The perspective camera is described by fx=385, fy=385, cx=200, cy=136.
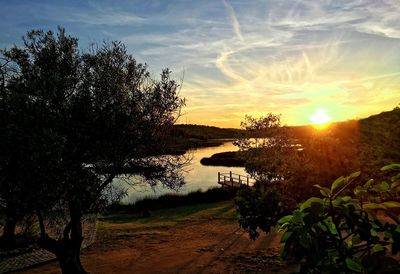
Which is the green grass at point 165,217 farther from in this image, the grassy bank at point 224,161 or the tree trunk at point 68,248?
the grassy bank at point 224,161

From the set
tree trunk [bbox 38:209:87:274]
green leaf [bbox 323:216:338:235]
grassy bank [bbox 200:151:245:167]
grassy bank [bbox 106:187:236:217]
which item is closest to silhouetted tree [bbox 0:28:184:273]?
tree trunk [bbox 38:209:87:274]

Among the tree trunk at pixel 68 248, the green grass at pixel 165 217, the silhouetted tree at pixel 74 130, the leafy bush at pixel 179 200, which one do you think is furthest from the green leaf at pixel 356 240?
the leafy bush at pixel 179 200

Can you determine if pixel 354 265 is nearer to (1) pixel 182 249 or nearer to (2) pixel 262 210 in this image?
(2) pixel 262 210

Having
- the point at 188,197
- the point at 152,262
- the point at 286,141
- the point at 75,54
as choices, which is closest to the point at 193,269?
the point at 152,262

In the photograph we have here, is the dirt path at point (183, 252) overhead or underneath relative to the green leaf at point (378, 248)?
underneath

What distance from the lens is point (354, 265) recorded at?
1631 mm

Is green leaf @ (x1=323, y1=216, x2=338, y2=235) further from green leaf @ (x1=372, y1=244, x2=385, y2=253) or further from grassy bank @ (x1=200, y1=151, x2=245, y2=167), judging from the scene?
grassy bank @ (x1=200, y1=151, x2=245, y2=167)

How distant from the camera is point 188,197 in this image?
142 feet

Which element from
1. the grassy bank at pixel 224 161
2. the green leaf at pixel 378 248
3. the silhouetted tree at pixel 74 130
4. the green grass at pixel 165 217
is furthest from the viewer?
the grassy bank at pixel 224 161

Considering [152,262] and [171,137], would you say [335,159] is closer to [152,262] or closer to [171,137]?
[171,137]

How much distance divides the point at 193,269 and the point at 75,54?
1003cm

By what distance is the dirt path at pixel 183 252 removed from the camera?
16969 mm

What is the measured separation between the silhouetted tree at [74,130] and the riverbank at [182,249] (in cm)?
431

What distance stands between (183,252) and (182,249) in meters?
0.68
